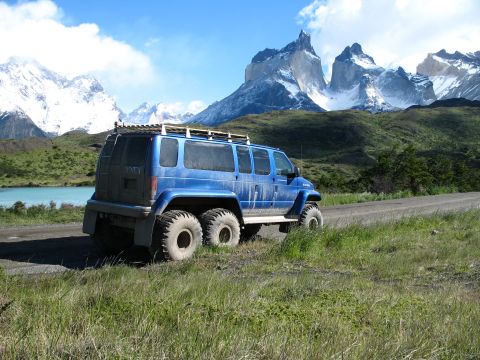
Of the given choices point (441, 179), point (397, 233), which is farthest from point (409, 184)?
point (397, 233)

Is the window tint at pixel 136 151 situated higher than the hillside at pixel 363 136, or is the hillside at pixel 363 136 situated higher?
the hillside at pixel 363 136

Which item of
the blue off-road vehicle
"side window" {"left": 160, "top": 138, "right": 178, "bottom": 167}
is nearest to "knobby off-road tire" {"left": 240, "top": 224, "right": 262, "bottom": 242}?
the blue off-road vehicle

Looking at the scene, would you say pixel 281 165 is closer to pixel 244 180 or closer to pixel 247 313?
pixel 244 180

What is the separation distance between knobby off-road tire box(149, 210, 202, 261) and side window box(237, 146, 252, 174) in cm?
202

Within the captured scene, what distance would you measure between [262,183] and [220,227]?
1952mm

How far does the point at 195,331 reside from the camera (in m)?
3.93

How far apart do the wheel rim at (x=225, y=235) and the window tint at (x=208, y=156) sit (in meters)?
1.25

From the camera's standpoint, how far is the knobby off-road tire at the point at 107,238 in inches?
400

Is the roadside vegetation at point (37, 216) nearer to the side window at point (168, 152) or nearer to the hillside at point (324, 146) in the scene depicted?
the side window at point (168, 152)

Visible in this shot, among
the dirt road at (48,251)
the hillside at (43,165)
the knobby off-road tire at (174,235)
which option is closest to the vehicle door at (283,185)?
the dirt road at (48,251)

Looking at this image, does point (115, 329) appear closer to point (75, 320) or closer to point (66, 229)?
point (75, 320)

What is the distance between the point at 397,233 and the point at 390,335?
369 inches

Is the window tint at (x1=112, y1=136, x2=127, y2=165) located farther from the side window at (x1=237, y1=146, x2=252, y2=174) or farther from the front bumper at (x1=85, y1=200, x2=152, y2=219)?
the side window at (x1=237, y1=146, x2=252, y2=174)

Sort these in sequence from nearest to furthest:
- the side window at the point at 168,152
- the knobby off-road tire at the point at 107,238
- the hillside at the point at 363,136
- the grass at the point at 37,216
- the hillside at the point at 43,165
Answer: the side window at the point at 168,152 → the knobby off-road tire at the point at 107,238 → the grass at the point at 37,216 → the hillside at the point at 43,165 → the hillside at the point at 363,136
